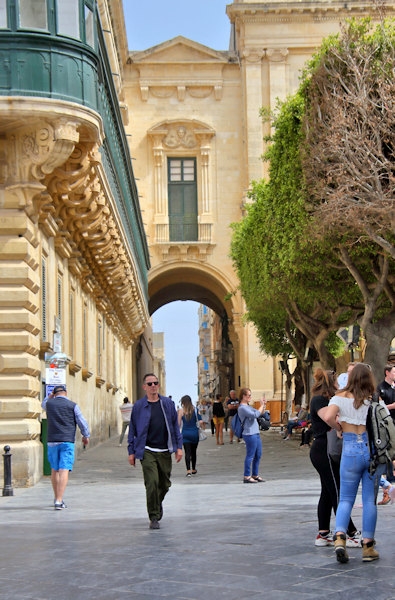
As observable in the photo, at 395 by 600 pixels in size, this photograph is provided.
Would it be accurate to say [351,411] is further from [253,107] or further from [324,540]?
[253,107]

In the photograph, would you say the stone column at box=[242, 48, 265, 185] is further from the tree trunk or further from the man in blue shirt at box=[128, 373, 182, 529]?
the man in blue shirt at box=[128, 373, 182, 529]

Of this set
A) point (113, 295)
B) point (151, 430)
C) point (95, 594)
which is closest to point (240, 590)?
point (95, 594)

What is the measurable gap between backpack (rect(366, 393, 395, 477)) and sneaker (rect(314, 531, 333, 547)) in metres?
1.03

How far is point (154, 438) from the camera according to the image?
11.1m

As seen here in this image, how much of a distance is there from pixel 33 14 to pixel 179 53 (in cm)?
3629

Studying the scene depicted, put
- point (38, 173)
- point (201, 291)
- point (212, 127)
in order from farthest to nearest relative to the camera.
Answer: point (201, 291) < point (212, 127) < point (38, 173)

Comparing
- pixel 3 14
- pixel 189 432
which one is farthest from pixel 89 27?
pixel 189 432

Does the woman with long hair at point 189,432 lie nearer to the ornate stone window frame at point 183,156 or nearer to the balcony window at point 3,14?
the balcony window at point 3,14

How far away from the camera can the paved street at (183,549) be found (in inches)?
278

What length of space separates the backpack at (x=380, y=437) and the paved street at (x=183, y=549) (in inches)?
29.1

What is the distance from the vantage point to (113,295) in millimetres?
34812

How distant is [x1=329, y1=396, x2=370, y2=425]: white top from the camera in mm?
8156

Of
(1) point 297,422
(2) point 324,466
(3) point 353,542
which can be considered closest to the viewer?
(3) point 353,542

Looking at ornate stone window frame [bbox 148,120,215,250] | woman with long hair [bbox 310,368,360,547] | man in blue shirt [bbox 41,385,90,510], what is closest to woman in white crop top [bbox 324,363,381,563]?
woman with long hair [bbox 310,368,360,547]
